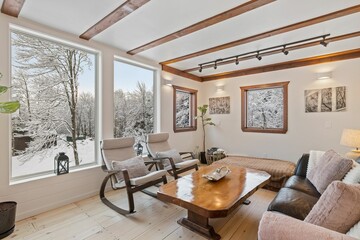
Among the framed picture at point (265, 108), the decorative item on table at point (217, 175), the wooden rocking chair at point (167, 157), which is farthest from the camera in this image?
the framed picture at point (265, 108)

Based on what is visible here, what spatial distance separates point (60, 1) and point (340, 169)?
3.61 metres

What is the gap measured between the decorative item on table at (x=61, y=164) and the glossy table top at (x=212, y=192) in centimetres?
163

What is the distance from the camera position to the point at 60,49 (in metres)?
2.97

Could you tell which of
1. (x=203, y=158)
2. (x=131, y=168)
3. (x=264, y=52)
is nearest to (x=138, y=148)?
(x=131, y=168)

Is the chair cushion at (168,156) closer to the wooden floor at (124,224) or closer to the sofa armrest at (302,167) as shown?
the wooden floor at (124,224)

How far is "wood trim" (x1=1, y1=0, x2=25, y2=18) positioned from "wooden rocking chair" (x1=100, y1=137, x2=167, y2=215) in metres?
2.02

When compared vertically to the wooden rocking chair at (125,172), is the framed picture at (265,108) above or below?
above

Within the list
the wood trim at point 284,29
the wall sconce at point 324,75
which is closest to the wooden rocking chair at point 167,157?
the wood trim at point 284,29

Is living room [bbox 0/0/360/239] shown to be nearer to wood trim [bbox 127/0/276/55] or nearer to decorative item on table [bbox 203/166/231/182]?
wood trim [bbox 127/0/276/55]

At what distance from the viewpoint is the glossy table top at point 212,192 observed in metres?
1.76

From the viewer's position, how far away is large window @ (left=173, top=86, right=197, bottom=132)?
5.06m

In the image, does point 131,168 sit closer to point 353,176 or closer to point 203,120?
point 353,176

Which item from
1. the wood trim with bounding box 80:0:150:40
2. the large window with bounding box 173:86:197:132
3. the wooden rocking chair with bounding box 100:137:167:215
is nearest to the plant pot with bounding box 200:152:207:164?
the large window with bounding box 173:86:197:132

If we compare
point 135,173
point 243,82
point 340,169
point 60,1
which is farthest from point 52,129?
point 243,82
